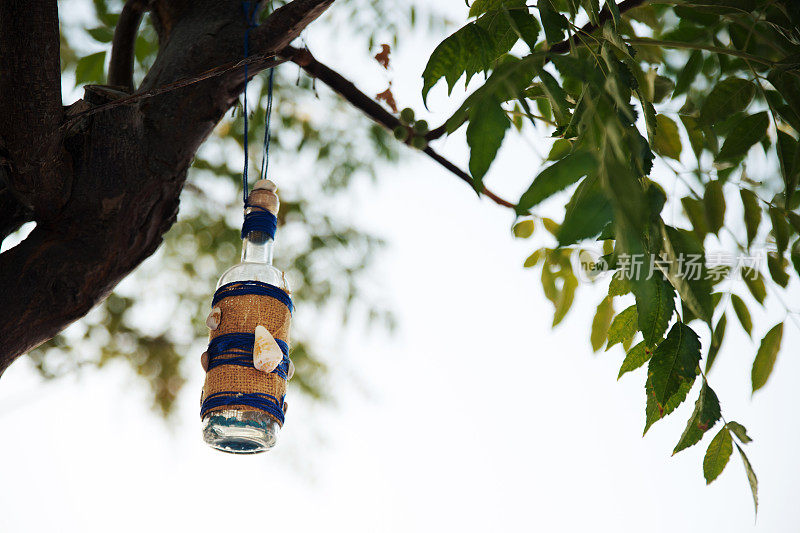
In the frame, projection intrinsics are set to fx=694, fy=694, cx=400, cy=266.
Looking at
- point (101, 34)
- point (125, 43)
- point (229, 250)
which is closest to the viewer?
point (125, 43)

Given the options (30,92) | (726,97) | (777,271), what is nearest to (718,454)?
(777,271)

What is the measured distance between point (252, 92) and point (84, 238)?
1.19 metres

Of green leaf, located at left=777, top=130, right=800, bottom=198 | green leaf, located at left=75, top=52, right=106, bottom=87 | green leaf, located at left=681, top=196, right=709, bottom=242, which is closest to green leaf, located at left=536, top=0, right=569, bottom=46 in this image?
green leaf, located at left=777, top=130, right=800, bottom=198

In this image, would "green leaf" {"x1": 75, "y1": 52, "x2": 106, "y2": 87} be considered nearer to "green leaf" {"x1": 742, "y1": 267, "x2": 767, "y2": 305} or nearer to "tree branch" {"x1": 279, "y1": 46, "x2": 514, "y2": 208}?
"tree branch" {"x1": 279, "y1": 46, "x2": 514, "y2": 208}

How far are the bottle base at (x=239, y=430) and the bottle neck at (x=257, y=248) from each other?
195 millimetres

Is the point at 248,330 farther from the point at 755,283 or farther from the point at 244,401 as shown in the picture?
the point at 755,283

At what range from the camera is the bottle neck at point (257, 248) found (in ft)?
2.70

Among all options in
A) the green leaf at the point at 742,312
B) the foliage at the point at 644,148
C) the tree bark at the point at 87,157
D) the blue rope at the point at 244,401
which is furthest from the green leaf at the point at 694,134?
the blue rope at the point at 244,401

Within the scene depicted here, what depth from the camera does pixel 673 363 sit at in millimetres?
555

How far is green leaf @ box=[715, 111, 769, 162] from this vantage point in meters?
0.68

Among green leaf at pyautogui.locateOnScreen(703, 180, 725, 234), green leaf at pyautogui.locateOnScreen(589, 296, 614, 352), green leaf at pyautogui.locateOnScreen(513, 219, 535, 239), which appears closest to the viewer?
green leaf at pyautogui.locateOnScreen(703, 180, 725, 234)

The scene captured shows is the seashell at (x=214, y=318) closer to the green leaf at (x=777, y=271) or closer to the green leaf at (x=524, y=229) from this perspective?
the green leaf at (x=524, y=229)

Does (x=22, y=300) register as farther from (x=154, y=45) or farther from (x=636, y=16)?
(x=154, y=45)

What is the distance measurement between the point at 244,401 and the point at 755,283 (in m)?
0.57
